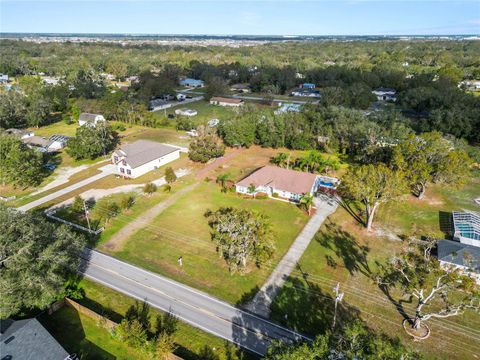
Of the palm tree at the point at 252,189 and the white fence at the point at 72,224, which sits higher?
the palm tree at the point at 252,189

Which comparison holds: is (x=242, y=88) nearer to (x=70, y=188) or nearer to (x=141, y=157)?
(x=141, y=157)

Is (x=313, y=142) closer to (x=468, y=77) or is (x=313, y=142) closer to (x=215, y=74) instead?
(x=215, y=74)

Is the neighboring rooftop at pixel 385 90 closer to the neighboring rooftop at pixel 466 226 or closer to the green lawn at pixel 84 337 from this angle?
the neighboring rooftop at pixel 466 226

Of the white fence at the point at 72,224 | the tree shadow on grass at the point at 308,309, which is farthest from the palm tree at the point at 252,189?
the white fence at the point at 72,224

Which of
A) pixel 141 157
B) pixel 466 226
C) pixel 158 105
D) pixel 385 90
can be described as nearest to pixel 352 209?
pixel 466 226

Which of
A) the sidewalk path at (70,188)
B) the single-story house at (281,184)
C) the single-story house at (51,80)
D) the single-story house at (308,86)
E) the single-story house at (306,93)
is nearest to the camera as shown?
the sidewalk path at (70,188)

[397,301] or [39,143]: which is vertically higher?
[39,143]
